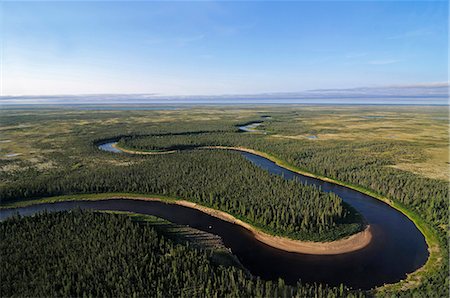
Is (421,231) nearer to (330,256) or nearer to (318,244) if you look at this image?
(330,256)

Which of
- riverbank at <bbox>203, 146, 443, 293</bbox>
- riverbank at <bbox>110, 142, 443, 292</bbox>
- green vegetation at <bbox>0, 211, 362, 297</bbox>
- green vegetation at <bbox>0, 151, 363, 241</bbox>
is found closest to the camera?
green vegetation at <bbox>0, 211, 362, 297</bbox>

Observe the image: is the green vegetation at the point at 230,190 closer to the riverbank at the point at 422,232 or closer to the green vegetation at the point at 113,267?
the riverbank at the point at 422,232

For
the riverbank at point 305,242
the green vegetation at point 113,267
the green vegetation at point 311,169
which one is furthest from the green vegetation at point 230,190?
the green vegetation at point 113,267

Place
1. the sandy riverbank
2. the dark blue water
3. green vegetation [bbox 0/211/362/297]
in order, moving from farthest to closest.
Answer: the sandy riverbank, the dark blue water, green vegetation [bbox 0/211/362/297]

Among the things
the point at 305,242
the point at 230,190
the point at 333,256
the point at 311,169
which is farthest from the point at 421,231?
the point at 230,190

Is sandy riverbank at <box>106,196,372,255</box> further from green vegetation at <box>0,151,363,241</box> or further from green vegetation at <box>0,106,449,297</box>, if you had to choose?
green vegetation at <box>0,106,449,297</box>

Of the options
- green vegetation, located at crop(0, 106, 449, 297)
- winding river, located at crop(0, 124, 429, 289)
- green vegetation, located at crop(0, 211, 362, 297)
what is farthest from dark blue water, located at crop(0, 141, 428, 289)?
green vegetation, located at crop(0, 211, 362, 297)

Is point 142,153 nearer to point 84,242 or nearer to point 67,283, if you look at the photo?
point 84,242
